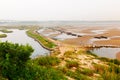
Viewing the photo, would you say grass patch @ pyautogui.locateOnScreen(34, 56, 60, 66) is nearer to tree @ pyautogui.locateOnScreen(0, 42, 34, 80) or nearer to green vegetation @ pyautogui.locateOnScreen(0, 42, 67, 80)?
green vegetation @ pyautogui.locateOnScreen(0, 42, 67, 80)

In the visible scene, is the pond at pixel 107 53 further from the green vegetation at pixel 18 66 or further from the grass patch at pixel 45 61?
the green vegetation at pixel 18 66

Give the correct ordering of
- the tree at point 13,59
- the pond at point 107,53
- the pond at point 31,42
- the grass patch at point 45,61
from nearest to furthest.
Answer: the tree at point 13,59 < the grass patch at point 45,61 < the pond at point 107,53 < the pond at point 31,42

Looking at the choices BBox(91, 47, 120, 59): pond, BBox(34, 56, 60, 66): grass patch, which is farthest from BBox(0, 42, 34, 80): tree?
BBox(91, 47, 120, 59): pond

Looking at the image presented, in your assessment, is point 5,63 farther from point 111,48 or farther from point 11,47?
point 111,48

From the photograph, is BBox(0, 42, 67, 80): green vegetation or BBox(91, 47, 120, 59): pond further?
BBox(91, 47, 120, 59): pond

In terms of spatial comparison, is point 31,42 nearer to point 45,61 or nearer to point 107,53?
point 107,53

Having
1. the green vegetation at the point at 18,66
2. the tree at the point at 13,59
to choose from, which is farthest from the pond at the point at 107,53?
the tree at the point at 13,59

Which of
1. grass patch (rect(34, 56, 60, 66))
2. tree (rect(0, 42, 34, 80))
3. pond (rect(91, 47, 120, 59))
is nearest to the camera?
tree (rect(0, 42, 34, 80))

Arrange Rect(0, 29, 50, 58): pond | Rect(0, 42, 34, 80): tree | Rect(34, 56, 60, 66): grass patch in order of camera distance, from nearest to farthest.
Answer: Rect(0, 42, 34, 80): tree, Rect(34, 56, 60, 66): grass patch, Rect(0, 29, 50, 58): pond

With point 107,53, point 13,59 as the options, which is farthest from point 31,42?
point 13,59
